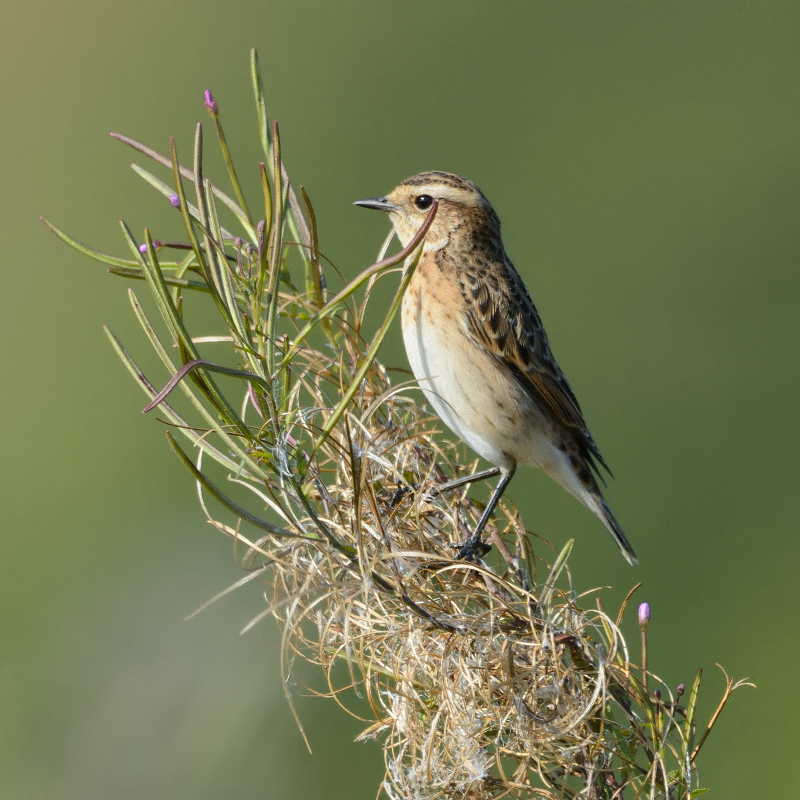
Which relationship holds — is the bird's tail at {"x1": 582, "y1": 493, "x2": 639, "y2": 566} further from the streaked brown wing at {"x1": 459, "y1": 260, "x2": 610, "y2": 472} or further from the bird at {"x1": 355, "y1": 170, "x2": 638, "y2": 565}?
the streaked brown wing at {"x1": 459, "y1": 260, "x2": 610, "y2": 472}

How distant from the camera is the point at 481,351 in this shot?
4.43 metres

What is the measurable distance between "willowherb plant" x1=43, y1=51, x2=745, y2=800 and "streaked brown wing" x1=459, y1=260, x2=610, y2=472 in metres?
1.63

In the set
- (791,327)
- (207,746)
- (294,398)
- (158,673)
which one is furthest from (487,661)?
(791,327)

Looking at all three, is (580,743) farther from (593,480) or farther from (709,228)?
(709,228)

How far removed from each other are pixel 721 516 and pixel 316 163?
6627mm

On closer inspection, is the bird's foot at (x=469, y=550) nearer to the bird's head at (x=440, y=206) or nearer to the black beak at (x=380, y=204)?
the bird's head at (x=440, y=206)

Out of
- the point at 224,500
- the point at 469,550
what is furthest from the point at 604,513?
the point at 224,500

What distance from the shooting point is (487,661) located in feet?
8.24

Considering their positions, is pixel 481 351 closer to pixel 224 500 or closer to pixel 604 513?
pixel 604 513

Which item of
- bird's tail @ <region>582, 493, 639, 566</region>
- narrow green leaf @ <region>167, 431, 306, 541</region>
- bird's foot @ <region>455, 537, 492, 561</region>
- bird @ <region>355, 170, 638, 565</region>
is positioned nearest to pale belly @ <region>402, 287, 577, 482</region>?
bird @ <region>355, 170, 638, 565</region>

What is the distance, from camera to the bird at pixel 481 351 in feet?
14.4

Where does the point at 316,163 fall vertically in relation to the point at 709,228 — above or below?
above

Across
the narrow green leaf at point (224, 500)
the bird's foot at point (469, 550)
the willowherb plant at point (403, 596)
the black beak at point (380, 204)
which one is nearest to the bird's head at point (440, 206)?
the black beak at point (380, 204)

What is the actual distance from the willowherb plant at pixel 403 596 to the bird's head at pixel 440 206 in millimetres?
1711
